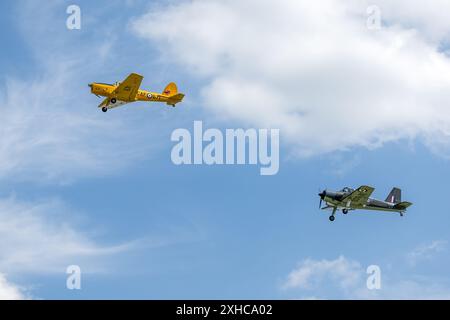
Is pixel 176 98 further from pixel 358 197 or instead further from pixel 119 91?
pixel 358 197

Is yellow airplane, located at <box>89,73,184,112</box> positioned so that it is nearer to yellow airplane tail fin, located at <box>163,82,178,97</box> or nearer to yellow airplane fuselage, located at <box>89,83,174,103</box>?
yellow airplane fuselage, located at <box>89,83,174,103</box>

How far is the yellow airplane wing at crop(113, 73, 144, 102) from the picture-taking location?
91812mm

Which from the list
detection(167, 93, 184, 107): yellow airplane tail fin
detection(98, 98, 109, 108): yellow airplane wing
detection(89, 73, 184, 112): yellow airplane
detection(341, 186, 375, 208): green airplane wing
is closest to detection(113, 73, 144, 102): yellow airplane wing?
detection(89, 73, 184, 112): yellow airplane

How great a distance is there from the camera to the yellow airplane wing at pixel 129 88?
91.8 meters

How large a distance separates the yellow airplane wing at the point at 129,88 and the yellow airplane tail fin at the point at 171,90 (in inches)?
271

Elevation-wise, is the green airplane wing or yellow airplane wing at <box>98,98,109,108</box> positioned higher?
yellow airplane wing at <box>98,98,109,108</box>

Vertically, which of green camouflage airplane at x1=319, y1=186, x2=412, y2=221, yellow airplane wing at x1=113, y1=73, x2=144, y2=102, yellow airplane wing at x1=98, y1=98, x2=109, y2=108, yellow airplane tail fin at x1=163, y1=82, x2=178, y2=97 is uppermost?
yellow airplane tail fin at x1=163, y1=82, x2=178, y2=97

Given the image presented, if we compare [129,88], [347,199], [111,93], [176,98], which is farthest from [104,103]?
[347,199]

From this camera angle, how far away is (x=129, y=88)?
92688mm

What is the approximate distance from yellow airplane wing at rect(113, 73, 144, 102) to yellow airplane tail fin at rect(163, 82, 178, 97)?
22.6ft
